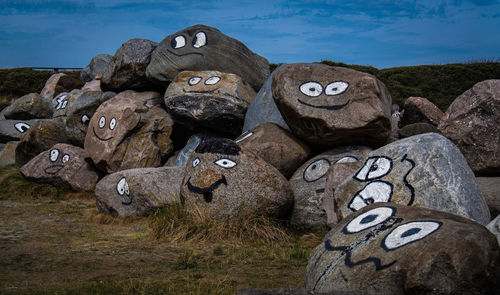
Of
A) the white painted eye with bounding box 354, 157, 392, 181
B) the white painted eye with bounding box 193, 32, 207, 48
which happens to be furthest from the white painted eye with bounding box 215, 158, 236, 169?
the white painted eye with bounding box 193, 32, 207, 48

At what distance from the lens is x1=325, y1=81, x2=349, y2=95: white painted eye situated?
6621mm

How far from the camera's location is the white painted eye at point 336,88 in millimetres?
6621

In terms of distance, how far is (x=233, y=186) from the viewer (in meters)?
5.88

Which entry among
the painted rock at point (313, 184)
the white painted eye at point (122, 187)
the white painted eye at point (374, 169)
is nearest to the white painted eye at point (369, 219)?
the white painted eye at point (374, 169)

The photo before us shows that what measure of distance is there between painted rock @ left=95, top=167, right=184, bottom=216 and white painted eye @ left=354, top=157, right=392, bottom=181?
9.11 feet

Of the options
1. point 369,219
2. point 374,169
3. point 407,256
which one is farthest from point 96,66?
point 407,256

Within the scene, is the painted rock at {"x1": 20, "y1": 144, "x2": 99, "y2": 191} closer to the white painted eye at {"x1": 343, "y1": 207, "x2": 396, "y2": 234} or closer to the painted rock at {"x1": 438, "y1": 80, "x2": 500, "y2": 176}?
the painted rock at {"x1": 438, "y1": 80, "x2": 500, "y2": 176}

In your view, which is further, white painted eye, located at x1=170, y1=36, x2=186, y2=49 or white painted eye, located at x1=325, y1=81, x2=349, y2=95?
white painted eye, located at x1=170, y1=36, x2=186, y2=49

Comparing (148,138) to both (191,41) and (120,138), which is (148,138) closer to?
(120,138)

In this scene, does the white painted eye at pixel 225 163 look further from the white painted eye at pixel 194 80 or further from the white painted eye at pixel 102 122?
the white painted eye at pixel 102 122

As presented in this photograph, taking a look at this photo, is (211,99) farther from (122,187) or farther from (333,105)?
(333,105)

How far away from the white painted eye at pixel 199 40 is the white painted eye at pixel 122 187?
3.22 meters

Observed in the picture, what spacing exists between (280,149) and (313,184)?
0.79 meters

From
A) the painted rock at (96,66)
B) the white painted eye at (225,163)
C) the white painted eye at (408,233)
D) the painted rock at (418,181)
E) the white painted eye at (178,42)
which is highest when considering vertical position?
the white painted eye at (178,42)
